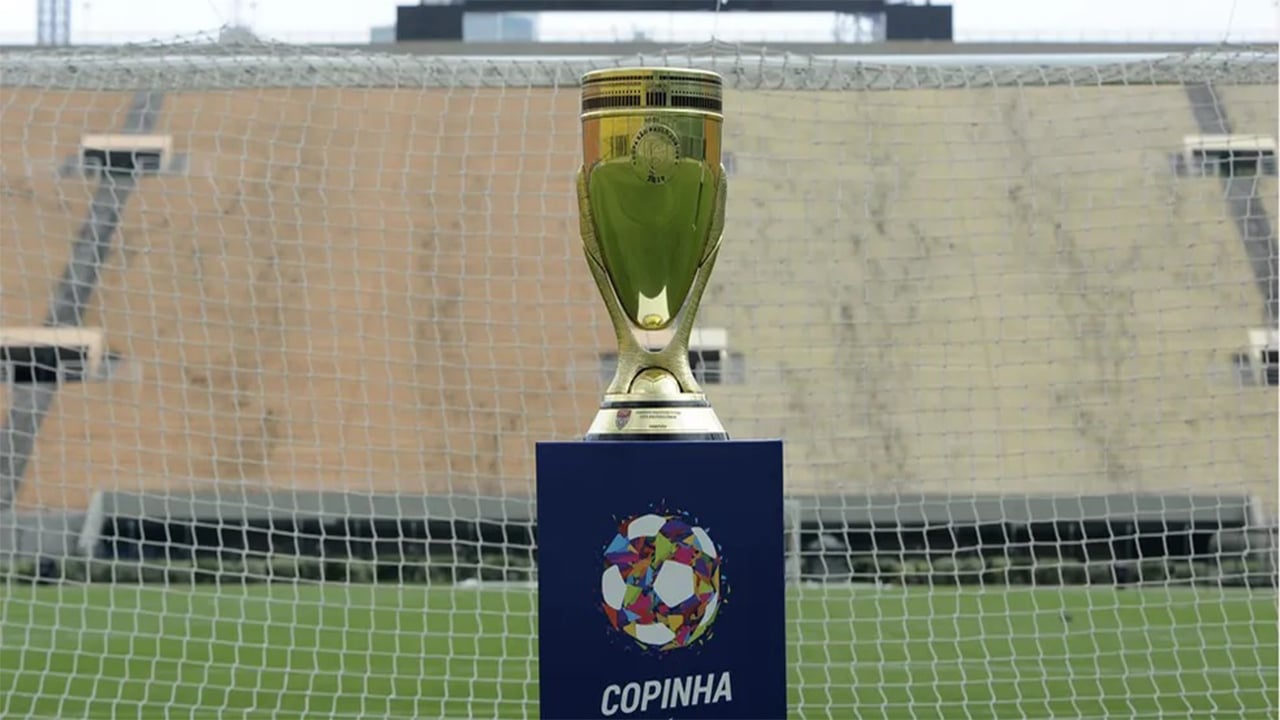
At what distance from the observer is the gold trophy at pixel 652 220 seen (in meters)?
2.08

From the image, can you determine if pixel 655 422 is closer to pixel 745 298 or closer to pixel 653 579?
pixel 653 579

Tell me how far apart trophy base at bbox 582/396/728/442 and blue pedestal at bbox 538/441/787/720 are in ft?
0.22

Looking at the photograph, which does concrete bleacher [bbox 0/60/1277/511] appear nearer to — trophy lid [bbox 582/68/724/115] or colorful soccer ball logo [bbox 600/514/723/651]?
trophy lid [bbox 582/68/724/115]

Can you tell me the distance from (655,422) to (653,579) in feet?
0.63

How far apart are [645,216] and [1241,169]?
3549 millimetres

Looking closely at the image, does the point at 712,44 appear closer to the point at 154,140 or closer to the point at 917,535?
the point at 154,140

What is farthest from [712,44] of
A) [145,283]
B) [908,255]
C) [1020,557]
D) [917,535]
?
[1020,557]

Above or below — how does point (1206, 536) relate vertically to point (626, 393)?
below

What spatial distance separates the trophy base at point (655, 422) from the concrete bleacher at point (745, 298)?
3133 mm

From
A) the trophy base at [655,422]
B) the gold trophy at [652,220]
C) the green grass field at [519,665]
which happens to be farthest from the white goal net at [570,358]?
the trophy base at [655,422]

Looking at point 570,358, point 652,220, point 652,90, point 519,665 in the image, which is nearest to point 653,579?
point 652,220

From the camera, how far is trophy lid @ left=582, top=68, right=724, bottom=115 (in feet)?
6.81

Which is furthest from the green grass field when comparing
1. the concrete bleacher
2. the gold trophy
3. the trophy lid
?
the trophy lid

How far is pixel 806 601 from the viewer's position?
6.83 metres
